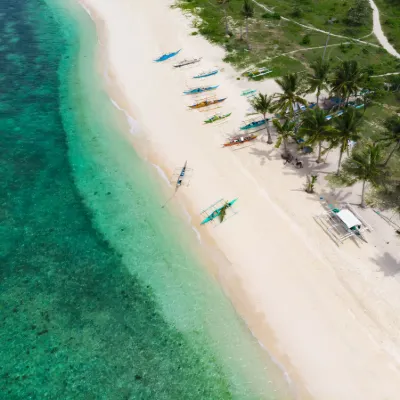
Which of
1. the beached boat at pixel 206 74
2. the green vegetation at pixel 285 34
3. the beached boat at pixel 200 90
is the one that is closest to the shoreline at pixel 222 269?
the beached boat at pixel 200 90

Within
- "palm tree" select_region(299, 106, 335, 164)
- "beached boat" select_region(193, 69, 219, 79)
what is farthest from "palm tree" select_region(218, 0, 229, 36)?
"palm tree" select_region(299, 106, 335, 164)

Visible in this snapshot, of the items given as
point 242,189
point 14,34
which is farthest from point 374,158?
point 14,34

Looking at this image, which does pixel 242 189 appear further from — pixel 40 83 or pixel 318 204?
pixel 40 83

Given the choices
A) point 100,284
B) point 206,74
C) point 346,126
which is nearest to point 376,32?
point 206,74

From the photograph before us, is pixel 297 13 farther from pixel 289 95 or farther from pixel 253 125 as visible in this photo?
pixel 289 95

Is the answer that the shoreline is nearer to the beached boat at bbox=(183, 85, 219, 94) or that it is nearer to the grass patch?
the beached boat at bbox=(183, 85, 219, 94)
